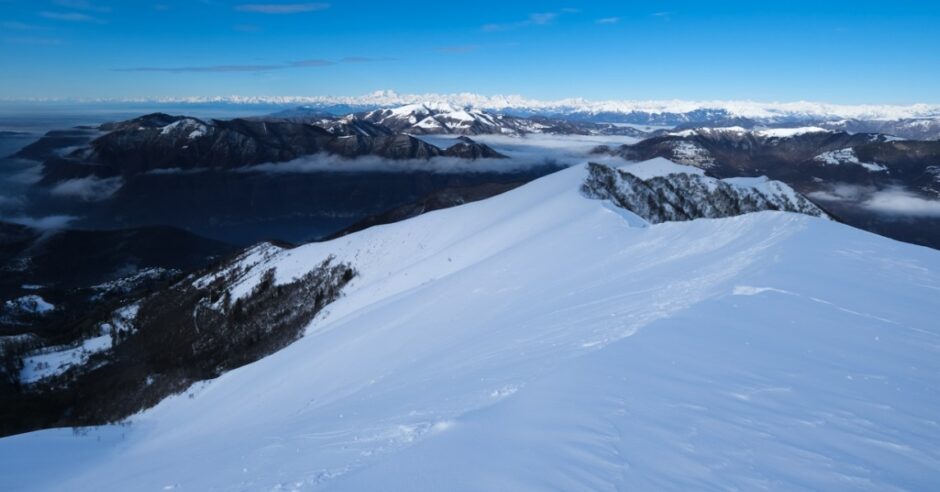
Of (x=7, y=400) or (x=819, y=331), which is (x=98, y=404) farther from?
(x=819, y=331)

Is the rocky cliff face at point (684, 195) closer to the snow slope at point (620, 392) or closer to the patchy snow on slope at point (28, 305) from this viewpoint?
the snow slope at point (620, 392)

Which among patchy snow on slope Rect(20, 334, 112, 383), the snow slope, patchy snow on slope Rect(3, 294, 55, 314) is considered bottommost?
patchy snow on slope Rect(3, 294, 55, 314)

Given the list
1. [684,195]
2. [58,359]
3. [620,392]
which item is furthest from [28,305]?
[620,392]

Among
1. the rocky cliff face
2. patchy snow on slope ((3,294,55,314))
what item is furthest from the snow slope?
patchy snow on slope ((3,294,55,314))

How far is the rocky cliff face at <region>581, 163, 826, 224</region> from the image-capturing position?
69750 mm

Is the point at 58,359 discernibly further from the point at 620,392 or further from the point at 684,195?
the point at 620,392

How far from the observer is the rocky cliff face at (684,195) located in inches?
2746

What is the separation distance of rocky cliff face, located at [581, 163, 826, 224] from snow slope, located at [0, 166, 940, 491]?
142ft

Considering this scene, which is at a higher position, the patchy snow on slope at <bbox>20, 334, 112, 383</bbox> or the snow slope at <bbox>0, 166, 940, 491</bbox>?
the snow slope at <bbox>0, 166, 940, 491</bbox>

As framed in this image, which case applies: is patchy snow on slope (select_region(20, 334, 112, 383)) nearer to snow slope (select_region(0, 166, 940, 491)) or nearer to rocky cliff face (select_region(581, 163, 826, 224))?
snow slope (select_region(0, 166, 940, 491))

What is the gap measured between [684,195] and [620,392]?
2957 inches

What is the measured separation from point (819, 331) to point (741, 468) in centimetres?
714

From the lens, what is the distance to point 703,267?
741 inches

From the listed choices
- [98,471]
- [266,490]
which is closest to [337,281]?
[98,471]
